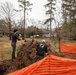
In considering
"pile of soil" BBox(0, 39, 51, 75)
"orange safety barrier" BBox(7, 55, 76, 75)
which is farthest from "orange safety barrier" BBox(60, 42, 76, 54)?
"orange safety barrier" BBox(7, 55, 76, 75)

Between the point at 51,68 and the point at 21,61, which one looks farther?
the point at 21,61

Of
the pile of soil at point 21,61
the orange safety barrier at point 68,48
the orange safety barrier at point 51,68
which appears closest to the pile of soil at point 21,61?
the pile of soil at point 21,61

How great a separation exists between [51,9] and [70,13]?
54.3 feet

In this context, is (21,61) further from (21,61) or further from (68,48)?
(68,48)

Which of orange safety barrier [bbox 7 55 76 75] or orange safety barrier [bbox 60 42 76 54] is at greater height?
orange safety barrier [bbox 7 55 76 75]

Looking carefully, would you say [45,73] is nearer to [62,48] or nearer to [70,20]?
[62,48]

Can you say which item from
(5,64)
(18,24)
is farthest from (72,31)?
(5,64)

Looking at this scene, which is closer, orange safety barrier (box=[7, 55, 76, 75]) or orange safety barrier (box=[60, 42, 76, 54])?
orange safety barrier (box=[7, 55, 76, 75])

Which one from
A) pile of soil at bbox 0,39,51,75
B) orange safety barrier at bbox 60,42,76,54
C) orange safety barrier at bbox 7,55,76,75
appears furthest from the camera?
orange safety barrier at bbox 60,42,76,54

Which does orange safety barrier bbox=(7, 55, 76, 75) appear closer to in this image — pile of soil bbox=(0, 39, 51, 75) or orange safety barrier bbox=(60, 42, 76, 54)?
pile of soil bbox=(0, 39, 51, 75)

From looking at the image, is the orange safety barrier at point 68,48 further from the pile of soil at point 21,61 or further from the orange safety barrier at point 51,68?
the orange safety barrier at point 51,68

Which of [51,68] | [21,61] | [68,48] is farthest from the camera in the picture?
Result: [68,48]

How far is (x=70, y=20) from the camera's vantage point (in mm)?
51812

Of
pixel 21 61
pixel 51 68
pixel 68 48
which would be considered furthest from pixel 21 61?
pixel 68 48
